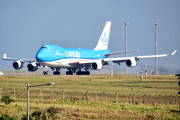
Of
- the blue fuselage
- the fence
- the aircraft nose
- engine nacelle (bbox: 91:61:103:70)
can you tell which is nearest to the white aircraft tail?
the blue fuselage

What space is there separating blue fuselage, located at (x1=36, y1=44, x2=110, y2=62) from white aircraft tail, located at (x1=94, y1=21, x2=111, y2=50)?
11.4 feet

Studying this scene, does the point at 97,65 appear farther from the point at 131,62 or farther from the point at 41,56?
the point at 41,56

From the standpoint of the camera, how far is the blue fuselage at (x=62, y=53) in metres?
72.8

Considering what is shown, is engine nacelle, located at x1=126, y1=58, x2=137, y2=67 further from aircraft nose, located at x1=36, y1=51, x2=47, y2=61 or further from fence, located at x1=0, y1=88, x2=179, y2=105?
fence, located at x1=0, y1=88, x2=179, y2=105

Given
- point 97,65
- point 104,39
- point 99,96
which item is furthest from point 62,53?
point 99,96

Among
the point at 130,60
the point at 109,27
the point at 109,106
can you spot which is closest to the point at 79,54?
the point at 130,60

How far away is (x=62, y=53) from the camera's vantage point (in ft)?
253

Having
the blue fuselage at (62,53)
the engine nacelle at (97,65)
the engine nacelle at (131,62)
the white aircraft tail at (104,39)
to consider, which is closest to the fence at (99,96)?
the blue fuselage at (62,53)

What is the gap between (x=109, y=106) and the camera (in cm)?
3691

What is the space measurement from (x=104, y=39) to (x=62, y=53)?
19.9 m

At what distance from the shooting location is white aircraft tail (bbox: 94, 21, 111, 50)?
92.6 meters

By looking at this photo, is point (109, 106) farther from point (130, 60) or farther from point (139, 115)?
point (130, 60)

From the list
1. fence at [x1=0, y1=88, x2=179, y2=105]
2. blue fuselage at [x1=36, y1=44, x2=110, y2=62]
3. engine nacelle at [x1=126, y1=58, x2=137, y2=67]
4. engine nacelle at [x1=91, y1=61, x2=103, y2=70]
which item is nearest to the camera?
fence at [x1=0, y1=88, x2=179, y2=105]

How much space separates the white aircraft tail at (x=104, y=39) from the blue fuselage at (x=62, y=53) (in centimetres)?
348
